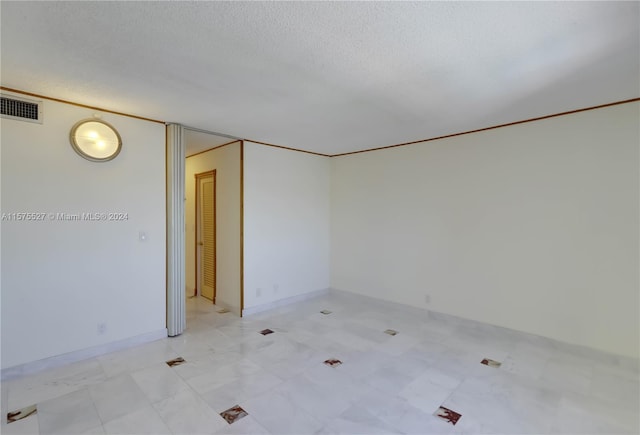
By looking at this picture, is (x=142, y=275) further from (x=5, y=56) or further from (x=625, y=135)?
(x=625, y=135)

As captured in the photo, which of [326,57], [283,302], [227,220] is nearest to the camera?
[326,57]

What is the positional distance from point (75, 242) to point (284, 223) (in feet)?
9.10

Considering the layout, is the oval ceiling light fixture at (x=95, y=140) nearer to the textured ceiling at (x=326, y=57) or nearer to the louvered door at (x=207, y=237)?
the textured ceiling at (x=326, y=57)

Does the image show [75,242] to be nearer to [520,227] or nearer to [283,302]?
[283,302]

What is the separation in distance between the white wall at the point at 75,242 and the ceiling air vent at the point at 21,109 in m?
0.06

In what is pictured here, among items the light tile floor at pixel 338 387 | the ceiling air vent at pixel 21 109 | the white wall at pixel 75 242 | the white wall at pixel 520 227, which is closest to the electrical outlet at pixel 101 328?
the white wall at pixel 75 242

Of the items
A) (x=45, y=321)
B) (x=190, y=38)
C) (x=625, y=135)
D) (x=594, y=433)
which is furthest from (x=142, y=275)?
(x=625, y=135)

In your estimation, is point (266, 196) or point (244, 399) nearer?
point (244, 399)

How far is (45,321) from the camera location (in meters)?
3.00

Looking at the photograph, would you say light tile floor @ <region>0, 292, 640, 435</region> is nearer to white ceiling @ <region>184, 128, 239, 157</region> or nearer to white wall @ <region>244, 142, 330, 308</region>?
white wall @ <region>244, 142, 330, 308</region>

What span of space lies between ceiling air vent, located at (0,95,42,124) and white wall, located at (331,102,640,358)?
13.8 feet

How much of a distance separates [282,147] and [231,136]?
37.0 inches

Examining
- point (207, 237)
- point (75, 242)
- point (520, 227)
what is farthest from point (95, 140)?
point (520, 227)

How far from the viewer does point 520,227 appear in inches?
147
